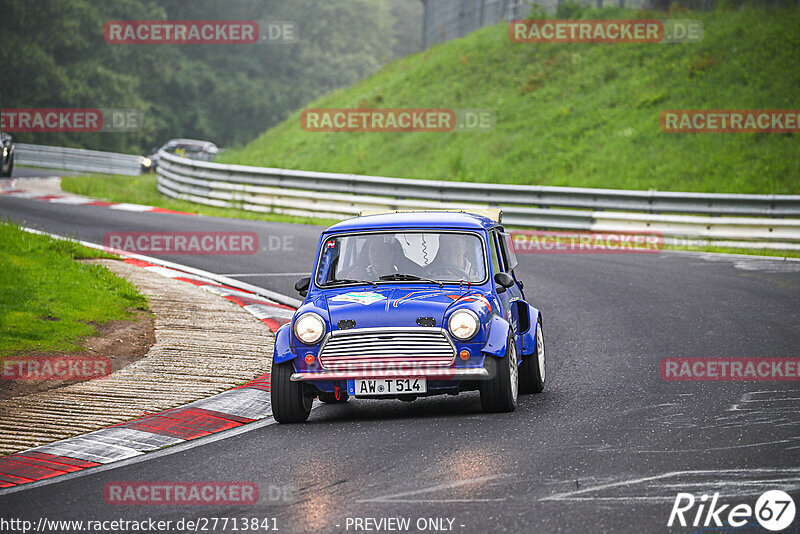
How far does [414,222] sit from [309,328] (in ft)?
5.00

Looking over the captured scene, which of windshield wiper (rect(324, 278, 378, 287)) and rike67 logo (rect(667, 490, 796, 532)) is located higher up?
windshield wiper (rect(324, 278, 378, 287))

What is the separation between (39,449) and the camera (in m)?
7.51

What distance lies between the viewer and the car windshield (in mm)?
9062

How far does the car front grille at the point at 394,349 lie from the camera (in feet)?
26.8

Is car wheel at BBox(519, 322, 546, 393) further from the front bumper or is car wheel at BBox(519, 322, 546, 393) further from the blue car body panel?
the front bumper

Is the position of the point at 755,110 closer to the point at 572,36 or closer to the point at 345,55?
the point at 572,36

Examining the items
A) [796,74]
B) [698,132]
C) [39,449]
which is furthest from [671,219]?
[39,449]

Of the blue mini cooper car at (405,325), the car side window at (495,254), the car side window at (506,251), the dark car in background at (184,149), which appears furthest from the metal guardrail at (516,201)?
the dark car in background at (184,149)

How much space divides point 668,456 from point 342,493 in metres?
2.22

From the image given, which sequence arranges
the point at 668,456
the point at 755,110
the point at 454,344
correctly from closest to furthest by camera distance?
1. the point at 668,456
2. the point at 454,344
3. the point at 755,110

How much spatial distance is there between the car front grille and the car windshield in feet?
2.81

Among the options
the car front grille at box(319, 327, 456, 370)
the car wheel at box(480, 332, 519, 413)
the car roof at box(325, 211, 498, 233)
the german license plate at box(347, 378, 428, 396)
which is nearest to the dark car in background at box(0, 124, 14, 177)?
the car roof at box(325, 211, 498, 233)

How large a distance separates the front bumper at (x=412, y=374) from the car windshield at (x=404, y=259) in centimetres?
108

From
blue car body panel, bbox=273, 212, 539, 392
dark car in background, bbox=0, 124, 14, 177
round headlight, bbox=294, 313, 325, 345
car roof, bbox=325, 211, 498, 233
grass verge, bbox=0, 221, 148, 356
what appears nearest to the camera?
blue car body panel, bbox=273, 212, 539, 392
